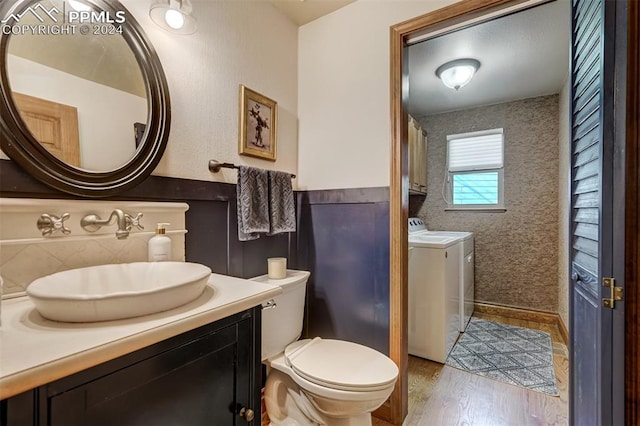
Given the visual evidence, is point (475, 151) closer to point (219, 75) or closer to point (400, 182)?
point (400, 182)

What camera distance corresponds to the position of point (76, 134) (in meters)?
0.97

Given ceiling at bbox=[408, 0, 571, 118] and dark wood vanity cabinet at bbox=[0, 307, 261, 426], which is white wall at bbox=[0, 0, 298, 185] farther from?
ceiling at bbox=[408, 0, 571, 118]

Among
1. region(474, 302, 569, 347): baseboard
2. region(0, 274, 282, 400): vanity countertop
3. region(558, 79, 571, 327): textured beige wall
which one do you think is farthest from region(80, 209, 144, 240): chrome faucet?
region(474, 302, 569, 347): baseboard

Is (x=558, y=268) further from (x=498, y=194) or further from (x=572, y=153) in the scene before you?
(x=572, y=153)

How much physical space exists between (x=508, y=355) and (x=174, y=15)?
3.01 meters

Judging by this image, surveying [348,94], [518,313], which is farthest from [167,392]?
[518,313]

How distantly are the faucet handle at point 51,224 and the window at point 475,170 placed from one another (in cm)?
338

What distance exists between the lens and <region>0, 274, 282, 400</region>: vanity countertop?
49 centimetres

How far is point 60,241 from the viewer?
35.9 inches

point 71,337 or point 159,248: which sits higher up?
point 159,248

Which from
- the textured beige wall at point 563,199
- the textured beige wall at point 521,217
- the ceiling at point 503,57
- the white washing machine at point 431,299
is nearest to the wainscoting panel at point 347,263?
the white washing machine at point 431,299

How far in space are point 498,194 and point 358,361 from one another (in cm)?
266

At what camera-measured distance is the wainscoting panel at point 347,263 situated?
161 centimetres

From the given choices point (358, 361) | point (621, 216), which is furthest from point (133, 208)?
point (621, 216)
